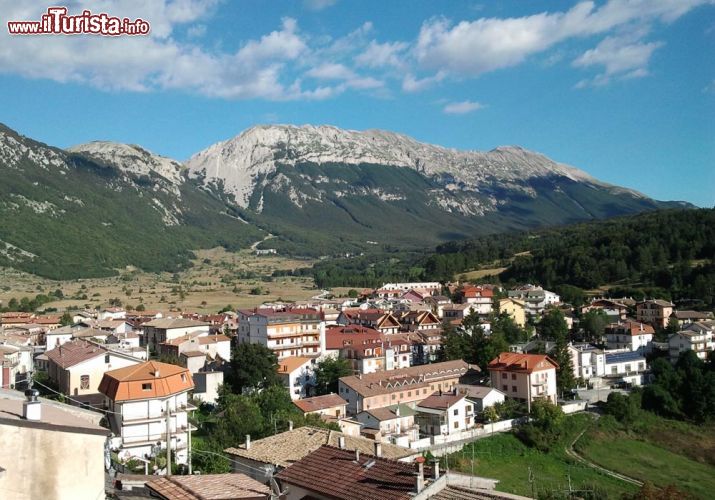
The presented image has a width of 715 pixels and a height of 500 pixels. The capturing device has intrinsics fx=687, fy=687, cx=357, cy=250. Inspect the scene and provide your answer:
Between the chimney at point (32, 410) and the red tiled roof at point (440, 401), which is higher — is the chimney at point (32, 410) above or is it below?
above

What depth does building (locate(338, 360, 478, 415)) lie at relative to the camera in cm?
4347

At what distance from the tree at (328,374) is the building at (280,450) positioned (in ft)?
66.2

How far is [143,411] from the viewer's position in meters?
30.4

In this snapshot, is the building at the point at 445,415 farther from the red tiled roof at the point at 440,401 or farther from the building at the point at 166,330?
the building at the point at 166,330

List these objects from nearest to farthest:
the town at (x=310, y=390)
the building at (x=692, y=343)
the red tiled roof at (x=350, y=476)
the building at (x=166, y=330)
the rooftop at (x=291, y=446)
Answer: the red tiled roof at (x=350, y=476)
the town at (x=310, y=390)
the rooftop at (x=291, y=446)
the building at (x=166, y=330)
the building at (x=692, y=343)

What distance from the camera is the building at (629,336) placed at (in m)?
65.6

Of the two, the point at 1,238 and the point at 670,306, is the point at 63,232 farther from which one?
the point at 670,306

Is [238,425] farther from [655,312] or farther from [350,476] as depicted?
[655,312]

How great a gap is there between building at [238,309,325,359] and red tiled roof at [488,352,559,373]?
1361 cm

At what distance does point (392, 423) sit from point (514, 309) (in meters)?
40.2

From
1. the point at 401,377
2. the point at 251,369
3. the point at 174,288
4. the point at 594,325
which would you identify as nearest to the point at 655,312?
the point at 594,325

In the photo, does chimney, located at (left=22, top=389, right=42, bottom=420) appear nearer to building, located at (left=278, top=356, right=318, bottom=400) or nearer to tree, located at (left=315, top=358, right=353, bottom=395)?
building, located at (left=278, top=356, right=318, bottom=400)

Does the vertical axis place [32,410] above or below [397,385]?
above

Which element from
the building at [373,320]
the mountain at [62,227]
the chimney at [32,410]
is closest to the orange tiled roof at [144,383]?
the chimney at [32,410]
